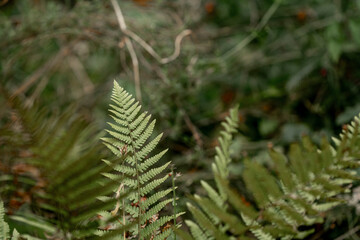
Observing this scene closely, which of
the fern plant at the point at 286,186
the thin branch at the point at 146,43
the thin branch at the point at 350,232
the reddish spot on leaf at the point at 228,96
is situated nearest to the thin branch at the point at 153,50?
the thin branch at the point at 146,43

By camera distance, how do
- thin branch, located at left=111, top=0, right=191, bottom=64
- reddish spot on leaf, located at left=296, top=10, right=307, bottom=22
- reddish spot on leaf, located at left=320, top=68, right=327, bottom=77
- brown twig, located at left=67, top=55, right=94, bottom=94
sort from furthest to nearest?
brown twig, located at left=67, top=55, right=94, bottom=94
reddish spot on leaf, located at left=296, top=10, right=307, bottom=22
reddish spot on leaf, located at left=320, top=68, right=327, bottom=77
thin branch, located at left=111, top=0, right=191, bottom=64

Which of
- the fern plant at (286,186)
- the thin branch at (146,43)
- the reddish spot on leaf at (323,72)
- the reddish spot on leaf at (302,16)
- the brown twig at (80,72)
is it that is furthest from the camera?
the brown twig at (80,72)

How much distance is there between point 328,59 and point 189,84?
640mm

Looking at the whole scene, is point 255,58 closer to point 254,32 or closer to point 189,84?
point 254,32

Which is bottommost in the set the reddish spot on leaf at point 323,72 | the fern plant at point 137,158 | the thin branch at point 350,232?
the thin branch at point 350,232

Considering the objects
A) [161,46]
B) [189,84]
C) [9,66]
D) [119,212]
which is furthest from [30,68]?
[119,212]

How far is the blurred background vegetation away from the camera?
1.59m

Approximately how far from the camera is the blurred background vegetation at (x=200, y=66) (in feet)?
5.21

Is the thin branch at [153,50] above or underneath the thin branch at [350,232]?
above

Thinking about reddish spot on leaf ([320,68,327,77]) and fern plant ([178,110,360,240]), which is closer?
fern plant ([178,110,360,240])

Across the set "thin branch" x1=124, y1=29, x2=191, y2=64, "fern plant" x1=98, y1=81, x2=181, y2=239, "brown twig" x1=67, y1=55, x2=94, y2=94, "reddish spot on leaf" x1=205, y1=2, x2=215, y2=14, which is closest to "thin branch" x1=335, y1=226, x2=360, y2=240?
"fern plant" x1=98, y1=81, x2=181, y2=239

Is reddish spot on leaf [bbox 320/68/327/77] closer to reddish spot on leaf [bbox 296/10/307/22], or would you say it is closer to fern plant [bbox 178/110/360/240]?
reddish spot on leaf [bbox 296/10/307/22]

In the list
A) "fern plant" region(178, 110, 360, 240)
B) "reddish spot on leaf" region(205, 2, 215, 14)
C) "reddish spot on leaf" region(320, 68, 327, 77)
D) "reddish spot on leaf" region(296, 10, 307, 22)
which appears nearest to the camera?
"fern plant" region(178, 110, 360, 240)

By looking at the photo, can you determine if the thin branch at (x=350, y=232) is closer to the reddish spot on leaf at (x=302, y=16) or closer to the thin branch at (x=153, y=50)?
the thin branch at (x=153, y=50)
